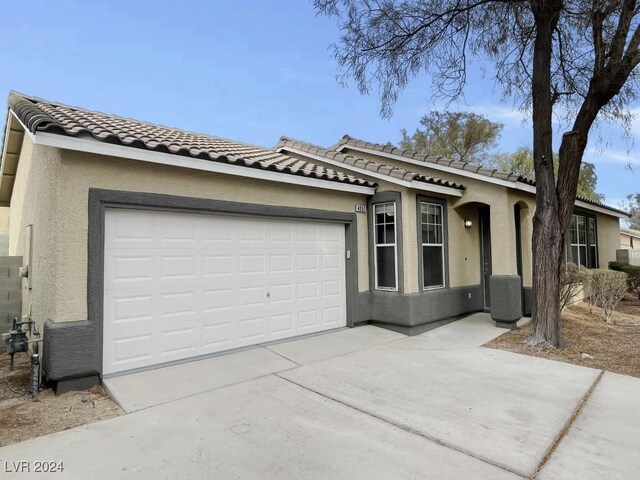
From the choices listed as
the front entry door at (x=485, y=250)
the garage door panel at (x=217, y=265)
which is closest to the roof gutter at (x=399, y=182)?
the front entry door at (x=485, y=250)

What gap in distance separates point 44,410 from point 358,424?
3676 millimetres

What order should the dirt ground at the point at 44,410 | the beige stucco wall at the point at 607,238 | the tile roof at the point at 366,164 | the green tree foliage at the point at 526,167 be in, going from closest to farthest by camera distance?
the dirt ground at the point at 44,410 → the tile roof at the point at 366,164 → the beige stucco wall at the point at 607,238 → the green tree foliage at the point at 526,167

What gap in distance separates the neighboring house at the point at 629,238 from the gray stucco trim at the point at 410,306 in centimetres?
2282

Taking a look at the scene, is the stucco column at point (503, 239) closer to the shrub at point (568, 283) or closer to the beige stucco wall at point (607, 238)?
the shrub at point (568, 283)

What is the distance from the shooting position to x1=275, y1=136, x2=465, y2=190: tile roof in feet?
27.4

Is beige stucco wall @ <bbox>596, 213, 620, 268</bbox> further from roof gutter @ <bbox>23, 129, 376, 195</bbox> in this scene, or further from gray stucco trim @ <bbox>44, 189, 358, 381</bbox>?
gray stucco trim @ <bbox>44, 189, 358, 381</bbox>

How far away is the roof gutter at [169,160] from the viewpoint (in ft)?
15.9

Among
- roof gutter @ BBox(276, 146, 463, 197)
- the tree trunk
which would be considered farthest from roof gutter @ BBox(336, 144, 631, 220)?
the tree trunk

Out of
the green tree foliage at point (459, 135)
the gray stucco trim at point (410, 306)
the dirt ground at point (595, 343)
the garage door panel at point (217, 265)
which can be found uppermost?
the green tree foliage at point (459, 135)

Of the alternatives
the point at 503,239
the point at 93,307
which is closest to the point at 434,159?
the point at 503,239

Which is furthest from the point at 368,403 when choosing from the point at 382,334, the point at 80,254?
the point at 80,254

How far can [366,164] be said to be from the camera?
9.09 meters

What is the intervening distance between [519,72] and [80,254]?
9319 mm

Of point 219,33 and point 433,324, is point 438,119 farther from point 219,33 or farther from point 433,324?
→ point 433,324
